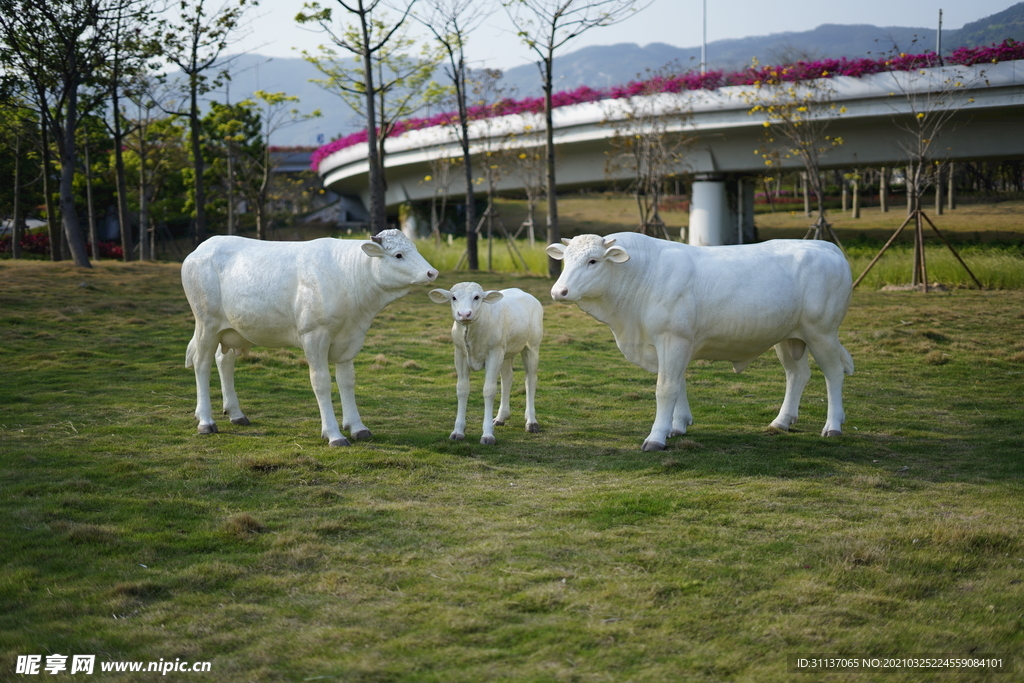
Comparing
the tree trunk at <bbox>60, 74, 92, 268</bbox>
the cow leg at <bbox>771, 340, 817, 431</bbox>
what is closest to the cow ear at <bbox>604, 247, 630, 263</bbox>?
the cow leg at <bbox>771, 340, 817, 431</bbox>

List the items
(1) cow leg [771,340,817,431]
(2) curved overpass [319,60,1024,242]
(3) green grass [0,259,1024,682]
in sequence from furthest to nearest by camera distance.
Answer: (2) curved overpass [319,60,1024,242], (1) cow leg [771,340,817,431], (3) green grass [0,259,1024,682]

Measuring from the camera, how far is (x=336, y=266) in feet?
25.6

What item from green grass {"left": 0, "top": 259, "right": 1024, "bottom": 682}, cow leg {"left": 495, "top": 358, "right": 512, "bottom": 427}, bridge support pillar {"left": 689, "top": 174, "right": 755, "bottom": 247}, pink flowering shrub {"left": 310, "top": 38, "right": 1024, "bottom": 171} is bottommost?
green grass {"left": 0, "top": 259, "right": 1024, "bottom": 682}

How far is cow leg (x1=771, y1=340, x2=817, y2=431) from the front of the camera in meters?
8.11

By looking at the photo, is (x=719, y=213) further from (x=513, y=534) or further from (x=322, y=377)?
(x=513, y=534)

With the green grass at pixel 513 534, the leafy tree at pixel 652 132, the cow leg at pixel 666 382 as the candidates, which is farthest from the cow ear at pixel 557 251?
the leafy tree at pixel 652 132

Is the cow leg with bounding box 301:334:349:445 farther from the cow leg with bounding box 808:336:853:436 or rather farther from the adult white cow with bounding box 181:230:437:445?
the cow leg with bounding box 808:336:853:436

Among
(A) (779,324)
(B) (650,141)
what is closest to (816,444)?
(A) (779,324)

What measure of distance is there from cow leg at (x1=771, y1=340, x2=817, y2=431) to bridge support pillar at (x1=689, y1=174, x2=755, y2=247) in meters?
16.6

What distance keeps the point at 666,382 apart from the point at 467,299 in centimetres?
184

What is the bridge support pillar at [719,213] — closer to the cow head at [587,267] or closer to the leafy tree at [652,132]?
the leafy tree at [652,132]

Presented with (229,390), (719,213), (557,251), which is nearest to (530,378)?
(557,251)

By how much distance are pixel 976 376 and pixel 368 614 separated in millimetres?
9102

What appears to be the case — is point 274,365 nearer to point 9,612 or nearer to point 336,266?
point 336,266
